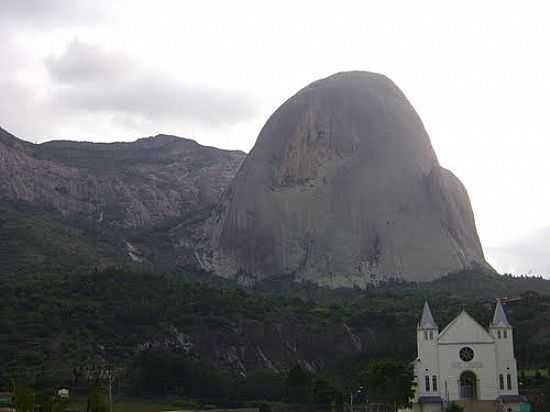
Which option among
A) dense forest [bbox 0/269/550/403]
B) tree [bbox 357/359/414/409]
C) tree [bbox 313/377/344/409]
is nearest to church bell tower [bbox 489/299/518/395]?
dense forest [bbox 0/269/550/403]

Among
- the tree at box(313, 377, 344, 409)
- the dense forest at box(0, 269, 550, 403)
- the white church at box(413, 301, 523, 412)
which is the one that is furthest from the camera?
the dense forest at box(0, 269, 550, 403)

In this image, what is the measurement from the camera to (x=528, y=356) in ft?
318

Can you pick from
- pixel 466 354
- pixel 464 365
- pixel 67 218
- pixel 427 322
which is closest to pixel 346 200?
pixel 67 218

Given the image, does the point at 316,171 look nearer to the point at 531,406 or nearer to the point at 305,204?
the point at 305,204

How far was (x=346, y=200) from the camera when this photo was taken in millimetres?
157750

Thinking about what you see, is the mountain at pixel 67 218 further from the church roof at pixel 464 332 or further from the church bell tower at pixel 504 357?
the church bell tower at pixel 504 357

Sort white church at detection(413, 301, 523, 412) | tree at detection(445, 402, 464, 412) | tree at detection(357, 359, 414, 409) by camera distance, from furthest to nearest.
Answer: white church at detection(413, 301, 523, 412), tree at detection(445, 402, 464, 412), tree at detection(357, 359, 414, 409)

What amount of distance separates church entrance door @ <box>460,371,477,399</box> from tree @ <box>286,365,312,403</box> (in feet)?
37.6

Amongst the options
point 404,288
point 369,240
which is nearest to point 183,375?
point 404,288

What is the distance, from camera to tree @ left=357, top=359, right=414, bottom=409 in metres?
76.6

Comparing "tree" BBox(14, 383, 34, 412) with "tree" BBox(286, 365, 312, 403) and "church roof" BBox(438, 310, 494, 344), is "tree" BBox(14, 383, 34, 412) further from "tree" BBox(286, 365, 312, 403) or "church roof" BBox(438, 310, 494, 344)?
"church roof" BBox(438, 310, 494, 344)

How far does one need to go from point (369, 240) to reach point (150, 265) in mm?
30801

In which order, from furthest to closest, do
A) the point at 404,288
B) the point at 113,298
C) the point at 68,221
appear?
the point at 68,221, the point at 404,288, the point at 113,298

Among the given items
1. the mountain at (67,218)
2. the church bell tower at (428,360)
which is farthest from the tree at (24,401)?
the mountain at (67,218)
